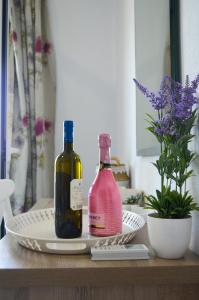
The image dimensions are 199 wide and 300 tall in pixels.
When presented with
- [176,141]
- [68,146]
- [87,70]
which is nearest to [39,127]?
[87,70]

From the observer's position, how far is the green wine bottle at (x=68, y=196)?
0.71 metres

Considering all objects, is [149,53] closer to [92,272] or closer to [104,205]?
[104,205]

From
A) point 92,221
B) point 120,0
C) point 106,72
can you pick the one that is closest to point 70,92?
point 106,72

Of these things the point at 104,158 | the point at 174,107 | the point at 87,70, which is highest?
the point at 87,70

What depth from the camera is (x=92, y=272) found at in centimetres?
57

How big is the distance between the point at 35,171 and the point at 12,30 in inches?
39.1

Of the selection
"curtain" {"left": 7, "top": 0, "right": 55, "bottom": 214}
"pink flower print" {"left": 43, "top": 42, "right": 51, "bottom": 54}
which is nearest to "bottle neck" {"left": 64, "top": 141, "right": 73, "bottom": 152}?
"curtain" {"left": 7, "top": 0, "right": 55, "bottom": 214}

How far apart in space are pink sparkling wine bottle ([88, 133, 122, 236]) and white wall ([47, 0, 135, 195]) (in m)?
1.53

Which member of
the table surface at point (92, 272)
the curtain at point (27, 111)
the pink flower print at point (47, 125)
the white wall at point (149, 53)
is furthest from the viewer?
the pink flower print at point (47, 125)

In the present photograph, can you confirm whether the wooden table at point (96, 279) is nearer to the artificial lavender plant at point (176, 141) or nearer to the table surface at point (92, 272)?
the table surface at point (92, 272)

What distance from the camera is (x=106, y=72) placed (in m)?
2.36

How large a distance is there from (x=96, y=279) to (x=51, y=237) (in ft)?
0.67

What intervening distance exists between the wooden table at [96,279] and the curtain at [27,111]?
5.37 feet

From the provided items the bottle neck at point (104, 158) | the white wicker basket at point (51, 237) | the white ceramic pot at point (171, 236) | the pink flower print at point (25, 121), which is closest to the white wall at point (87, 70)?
the pink flower print at point (25, 121)
